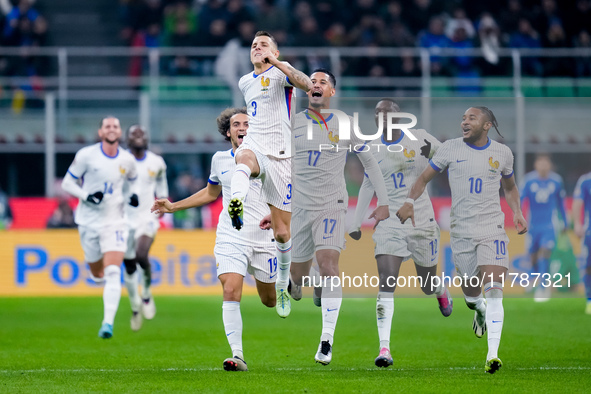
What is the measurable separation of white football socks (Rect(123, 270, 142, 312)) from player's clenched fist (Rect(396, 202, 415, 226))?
16.2 feet

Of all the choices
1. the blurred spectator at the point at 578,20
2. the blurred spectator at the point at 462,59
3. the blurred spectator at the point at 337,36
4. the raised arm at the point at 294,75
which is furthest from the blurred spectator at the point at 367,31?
the raised arm at the point at 294,75

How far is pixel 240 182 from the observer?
8289 mm

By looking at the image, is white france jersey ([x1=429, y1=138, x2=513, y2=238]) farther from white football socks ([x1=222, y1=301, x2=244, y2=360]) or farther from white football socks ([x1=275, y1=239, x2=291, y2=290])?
white football socks ([x1=222, y1=301, x2=244, y2=360])

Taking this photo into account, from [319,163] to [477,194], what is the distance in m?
1.55

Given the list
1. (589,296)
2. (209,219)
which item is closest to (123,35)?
(209,219)

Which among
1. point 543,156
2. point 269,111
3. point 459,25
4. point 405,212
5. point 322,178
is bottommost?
point 405,212

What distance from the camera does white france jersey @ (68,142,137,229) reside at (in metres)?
12.2

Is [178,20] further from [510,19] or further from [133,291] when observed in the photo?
[133,291]

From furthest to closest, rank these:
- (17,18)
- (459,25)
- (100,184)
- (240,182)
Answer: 1. (17,18)
2. (459,25)
3. (100,184)
4. (240,182)

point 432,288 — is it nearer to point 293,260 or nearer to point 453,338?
point 293,260

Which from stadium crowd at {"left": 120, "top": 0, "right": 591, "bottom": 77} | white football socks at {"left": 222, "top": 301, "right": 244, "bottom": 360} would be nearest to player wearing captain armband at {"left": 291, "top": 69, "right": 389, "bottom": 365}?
white football socks at {"left": 222, "top": 301, "right": 244, "bottom": 360}

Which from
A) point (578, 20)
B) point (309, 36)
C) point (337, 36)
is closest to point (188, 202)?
point (309, 36)

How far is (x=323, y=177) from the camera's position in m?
9.60

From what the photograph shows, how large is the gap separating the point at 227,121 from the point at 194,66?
11.8 m
